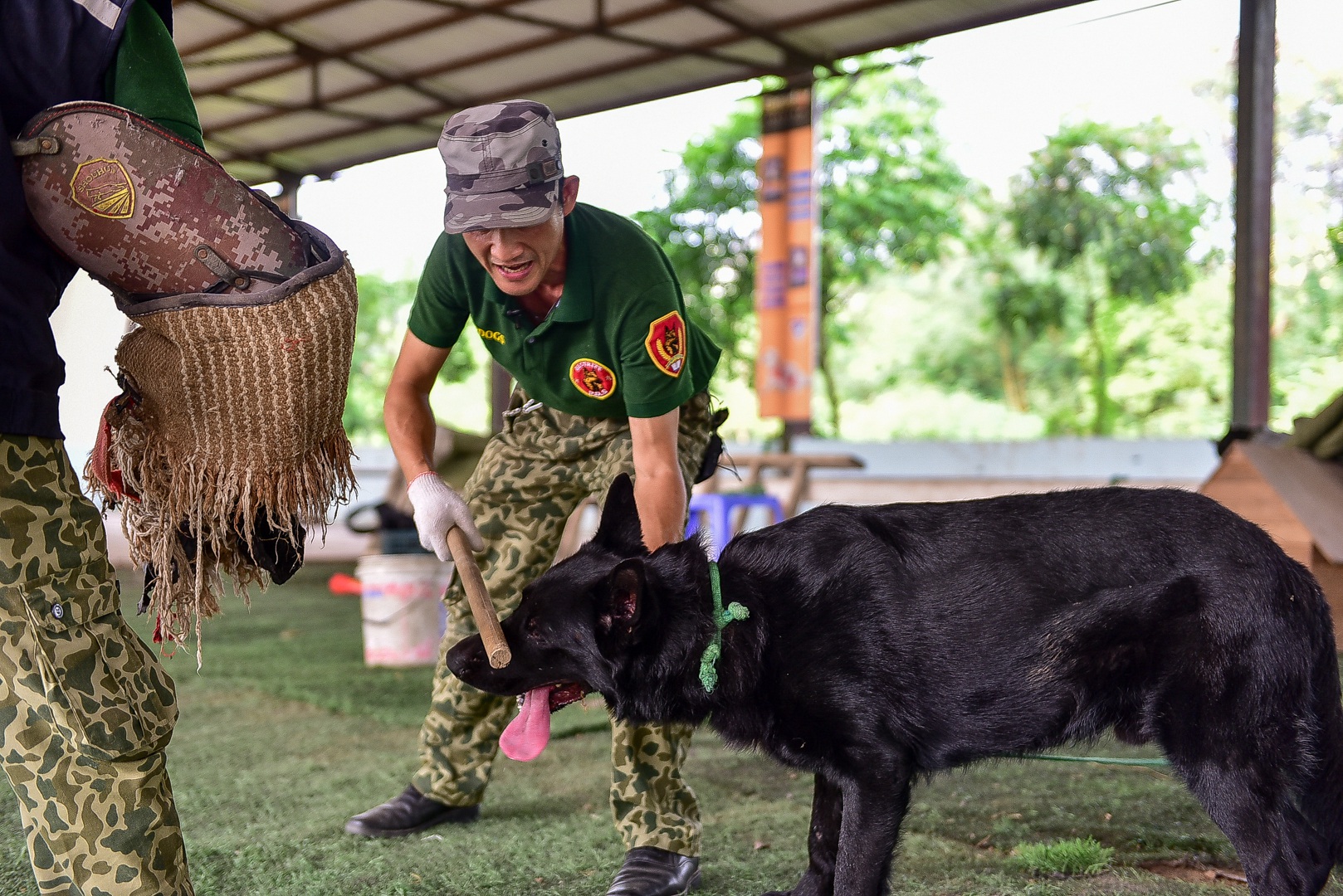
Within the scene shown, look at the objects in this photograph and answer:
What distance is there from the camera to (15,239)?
140cm

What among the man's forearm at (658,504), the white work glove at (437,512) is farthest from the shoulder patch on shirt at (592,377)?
the white work glove at (437,512)

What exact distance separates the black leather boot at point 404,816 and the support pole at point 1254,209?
5.54 metres

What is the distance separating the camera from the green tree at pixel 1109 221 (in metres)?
11.9

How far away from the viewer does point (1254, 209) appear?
6508 mm

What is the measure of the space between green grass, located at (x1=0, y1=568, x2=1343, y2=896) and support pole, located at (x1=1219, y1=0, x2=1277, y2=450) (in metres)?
4.05

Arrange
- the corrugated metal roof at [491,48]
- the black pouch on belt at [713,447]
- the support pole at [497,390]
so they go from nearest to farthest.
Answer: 1. the black pouch on belt at [713,447]
2. the corrugated metal roof at [491,48]
3. the support pole at [497,390]

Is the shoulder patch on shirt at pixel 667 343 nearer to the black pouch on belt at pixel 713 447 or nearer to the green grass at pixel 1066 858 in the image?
the black pouch on belt at pixel 713 447

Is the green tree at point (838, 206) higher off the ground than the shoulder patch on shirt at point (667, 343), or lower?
higher

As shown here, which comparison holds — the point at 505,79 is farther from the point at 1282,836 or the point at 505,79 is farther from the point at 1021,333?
the point at 1282,836

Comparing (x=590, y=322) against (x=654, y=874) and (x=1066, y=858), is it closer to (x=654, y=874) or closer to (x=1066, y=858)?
(x=654, y=874)

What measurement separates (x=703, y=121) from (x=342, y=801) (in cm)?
1241

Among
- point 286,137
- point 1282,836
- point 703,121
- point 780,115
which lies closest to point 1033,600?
point 1282,836

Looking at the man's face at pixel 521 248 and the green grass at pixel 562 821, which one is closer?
the man's face at pixel 521 248

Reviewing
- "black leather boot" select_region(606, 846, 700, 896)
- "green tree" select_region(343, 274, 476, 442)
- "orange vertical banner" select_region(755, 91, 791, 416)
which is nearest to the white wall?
"black leather boot" select_region(606, 846, 700, 896)
